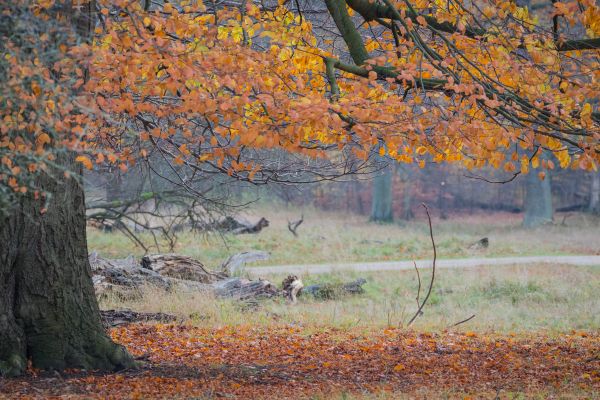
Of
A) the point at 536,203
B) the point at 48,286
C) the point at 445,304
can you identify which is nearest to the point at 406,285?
the point at 445,304

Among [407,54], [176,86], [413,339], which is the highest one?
[407,54]

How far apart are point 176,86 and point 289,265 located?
48.0 feet

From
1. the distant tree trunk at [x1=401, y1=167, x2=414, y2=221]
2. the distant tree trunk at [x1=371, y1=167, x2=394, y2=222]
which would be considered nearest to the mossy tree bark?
the distant tree trunk at [x1=401, y1=167, x2=414, y2=221]

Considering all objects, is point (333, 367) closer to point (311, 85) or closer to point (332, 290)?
point (311, 85)

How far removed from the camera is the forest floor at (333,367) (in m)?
6.49

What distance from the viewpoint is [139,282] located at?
1303 centimetres

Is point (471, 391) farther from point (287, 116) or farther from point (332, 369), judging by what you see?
point (287, 116)

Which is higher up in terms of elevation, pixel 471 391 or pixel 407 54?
pixel 407 54

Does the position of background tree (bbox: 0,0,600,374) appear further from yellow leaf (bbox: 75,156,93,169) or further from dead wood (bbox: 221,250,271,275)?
dead wood (bbox: 221,250,271,275)

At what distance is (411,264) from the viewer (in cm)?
2036

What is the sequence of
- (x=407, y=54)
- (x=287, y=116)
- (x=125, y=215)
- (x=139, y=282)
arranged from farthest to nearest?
(x=125, y=215), (x=139, y=282), (x=407, y=54), (x=287, y=116)

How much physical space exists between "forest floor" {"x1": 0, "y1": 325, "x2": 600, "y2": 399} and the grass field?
795 centimetres

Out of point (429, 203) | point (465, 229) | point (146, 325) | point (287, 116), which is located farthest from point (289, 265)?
point (429, 203)

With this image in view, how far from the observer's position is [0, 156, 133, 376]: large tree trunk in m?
6.80
